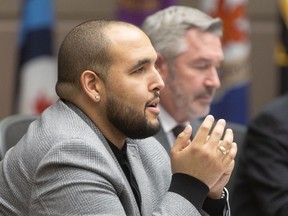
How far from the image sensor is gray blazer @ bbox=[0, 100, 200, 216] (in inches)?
78.6

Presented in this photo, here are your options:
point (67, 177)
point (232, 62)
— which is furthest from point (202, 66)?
point (232, 62)

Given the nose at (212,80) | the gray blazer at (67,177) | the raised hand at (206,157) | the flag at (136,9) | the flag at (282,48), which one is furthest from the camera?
the flag at (282,48)

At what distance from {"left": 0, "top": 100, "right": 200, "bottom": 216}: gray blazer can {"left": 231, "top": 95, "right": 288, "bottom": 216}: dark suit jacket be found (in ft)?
3.32

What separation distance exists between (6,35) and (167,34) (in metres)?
2.41

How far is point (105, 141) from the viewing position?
2164 millimetres

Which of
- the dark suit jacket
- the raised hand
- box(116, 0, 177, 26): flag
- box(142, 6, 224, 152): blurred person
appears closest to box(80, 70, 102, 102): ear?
the raised hand

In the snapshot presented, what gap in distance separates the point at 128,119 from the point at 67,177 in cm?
23

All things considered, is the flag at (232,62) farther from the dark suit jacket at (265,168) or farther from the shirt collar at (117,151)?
the shirt collar at (117,151)

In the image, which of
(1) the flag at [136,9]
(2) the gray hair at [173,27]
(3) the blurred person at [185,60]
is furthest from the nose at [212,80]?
(1) the flag at [136,9]

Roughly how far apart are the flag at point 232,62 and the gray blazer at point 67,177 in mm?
2664

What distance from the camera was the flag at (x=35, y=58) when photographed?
4.67m

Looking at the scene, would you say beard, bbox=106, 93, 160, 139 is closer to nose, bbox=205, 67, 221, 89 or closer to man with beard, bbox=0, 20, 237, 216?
man with beard, bbox=0, 20, 237, 216

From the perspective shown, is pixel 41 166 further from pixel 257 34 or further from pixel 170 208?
pixel 257 34

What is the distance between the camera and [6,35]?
17.5ft
